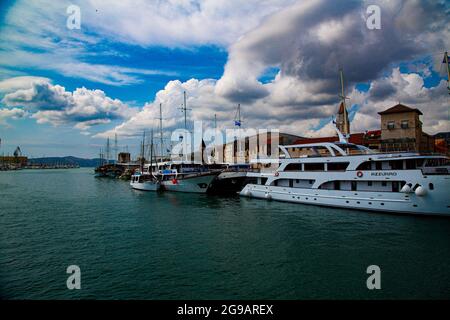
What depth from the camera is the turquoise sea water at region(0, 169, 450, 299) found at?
10.7 metres

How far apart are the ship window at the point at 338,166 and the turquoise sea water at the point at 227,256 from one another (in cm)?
530

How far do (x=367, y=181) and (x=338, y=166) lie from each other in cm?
332

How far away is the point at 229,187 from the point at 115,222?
79.3 ft

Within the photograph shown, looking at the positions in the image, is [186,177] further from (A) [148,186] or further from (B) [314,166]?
(B) [314,166]

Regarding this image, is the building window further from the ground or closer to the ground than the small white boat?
further from the ground

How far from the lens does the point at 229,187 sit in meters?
44.9

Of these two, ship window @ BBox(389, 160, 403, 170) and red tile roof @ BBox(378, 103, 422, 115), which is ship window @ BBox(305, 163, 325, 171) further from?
red tile roof @ BBox(378, 103, 422, 115)

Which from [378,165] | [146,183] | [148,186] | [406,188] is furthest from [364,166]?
[146,183]

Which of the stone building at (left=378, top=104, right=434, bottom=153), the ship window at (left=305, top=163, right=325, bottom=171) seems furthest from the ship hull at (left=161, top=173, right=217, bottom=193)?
the stone building at (left=378, top=104, right=434, bottom=153)

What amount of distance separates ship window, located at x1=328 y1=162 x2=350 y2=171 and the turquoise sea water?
209 inches

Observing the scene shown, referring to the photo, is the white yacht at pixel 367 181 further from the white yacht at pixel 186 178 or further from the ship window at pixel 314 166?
the white yacht at pixel 186 178

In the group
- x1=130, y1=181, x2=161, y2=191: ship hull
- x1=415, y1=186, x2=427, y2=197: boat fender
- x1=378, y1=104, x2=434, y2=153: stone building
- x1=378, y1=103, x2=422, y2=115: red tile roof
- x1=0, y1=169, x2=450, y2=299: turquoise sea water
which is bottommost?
x1=0, y1=169, x2=450, y2=299: turquoise sea water
